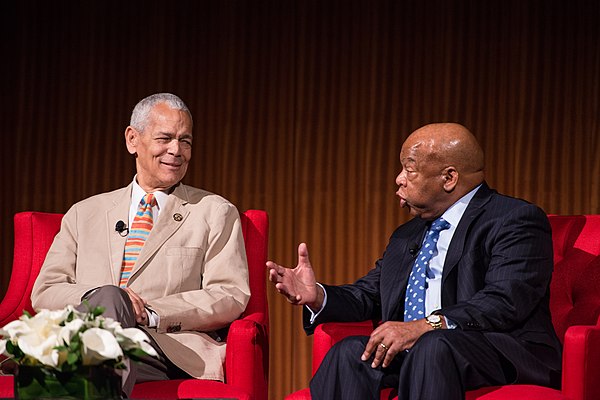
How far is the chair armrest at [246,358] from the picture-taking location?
110 inches

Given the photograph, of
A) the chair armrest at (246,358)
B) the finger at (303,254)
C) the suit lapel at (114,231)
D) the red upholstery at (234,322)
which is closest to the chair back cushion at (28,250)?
the red upholstery at (234,322)

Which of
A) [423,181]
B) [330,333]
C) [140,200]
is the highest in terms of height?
[423,181]

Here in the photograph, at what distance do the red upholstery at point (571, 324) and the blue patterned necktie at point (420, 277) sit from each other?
0.16m

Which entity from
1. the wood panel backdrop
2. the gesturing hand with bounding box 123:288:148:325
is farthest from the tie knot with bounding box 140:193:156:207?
the wood panel backdrop

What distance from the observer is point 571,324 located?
3.06 m

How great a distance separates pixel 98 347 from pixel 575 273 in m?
1.76

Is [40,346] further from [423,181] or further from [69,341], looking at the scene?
[423,181]

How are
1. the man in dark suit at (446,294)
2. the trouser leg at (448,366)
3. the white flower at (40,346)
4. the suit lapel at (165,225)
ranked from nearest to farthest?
the white flower at (40,346), the trouser leg at (448,366), the man in dark suit at (446,294), the suit lapel at (165,225)

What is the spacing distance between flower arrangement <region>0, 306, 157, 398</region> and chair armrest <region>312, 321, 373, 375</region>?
0.94 meters

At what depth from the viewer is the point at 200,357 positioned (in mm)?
2918

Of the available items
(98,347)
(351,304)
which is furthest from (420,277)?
(98,347)

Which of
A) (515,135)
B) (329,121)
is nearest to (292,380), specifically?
(329,121)

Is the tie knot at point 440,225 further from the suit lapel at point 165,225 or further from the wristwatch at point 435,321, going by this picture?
the suit lapel at point 165,225

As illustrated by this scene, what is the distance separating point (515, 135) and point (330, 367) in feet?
7.13
